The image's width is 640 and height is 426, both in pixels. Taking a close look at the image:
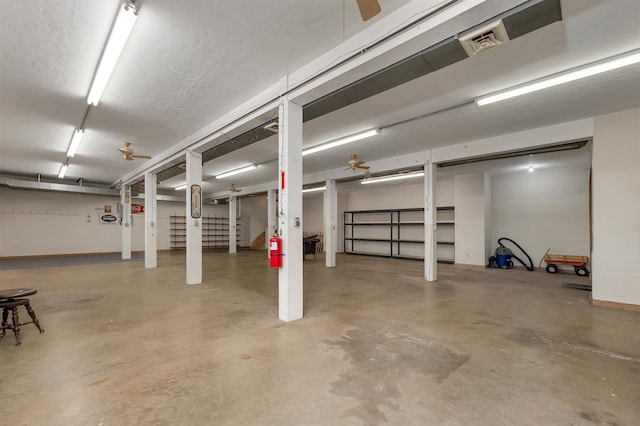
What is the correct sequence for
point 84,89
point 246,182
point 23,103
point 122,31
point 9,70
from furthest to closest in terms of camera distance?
point 246,182 < point 23,103 < point 84,89 < point 9,70 < point 122,31

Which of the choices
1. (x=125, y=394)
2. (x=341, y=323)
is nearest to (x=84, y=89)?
(x=125, y=394)

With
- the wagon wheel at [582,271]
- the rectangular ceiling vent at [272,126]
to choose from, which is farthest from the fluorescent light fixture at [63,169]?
the wagon wheel at [582,271]

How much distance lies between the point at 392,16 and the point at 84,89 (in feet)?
13.7

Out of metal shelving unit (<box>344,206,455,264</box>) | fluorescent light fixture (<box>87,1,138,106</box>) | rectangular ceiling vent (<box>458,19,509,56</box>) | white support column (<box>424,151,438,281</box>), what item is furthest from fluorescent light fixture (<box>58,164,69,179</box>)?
rectangular ceiling vent (<box>458,19,509,56</box>)

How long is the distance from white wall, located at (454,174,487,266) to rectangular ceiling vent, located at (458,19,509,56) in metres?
7.16

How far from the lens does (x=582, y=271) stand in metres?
7.34

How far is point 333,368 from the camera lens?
241 centimetres

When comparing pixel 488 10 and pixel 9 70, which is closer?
pixel 488 10

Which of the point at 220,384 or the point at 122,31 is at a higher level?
the point at 122,31

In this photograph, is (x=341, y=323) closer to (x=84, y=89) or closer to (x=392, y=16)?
(x=392, y=16)

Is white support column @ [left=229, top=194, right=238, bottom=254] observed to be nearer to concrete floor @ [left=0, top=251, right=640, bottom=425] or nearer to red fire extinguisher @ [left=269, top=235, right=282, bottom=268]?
concrete floor @ [left=0, top=251, right=640, bottom=425]

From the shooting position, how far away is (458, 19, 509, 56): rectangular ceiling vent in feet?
7.28

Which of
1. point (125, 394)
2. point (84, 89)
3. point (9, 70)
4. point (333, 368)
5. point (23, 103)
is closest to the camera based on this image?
point (125, 394)

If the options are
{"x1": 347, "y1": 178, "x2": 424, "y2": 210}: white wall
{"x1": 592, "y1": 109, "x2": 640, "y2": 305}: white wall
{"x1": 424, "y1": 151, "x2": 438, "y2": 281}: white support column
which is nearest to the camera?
{"x1": 592, "y1": 109, "x2": 640, "y2": 305}: white wall
